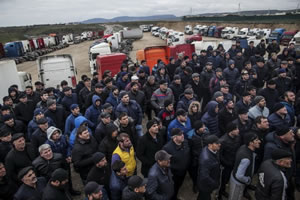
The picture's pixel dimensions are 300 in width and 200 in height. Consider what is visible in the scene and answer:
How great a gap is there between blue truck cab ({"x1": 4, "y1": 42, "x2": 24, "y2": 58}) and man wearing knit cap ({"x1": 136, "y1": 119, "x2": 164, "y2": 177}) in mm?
32744

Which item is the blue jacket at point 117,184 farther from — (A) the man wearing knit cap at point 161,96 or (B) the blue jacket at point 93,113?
(A) the man wearing knit cap at point 161,96

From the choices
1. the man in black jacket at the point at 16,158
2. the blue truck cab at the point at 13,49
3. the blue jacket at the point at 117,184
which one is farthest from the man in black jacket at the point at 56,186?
the blue truck cab at the point at 13,49

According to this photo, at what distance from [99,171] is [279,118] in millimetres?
3747

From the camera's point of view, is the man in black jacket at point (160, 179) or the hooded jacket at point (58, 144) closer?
the man in black jacket at point (160, 179)

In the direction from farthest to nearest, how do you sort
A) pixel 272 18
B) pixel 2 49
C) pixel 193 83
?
pixel 272 18
pixel 2 49
pixel 193 83

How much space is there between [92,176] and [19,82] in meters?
9.62

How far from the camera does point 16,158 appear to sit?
12.5 ft

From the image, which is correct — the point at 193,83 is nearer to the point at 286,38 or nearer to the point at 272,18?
the point at 286,38

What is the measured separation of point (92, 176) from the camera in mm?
3330

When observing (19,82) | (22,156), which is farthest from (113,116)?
(19,82)

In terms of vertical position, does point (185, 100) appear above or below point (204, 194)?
above

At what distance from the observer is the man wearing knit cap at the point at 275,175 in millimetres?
2759

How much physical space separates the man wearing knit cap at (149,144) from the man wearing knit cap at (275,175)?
1.80 m

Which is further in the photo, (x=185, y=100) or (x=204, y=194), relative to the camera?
(x=185, y=100)
